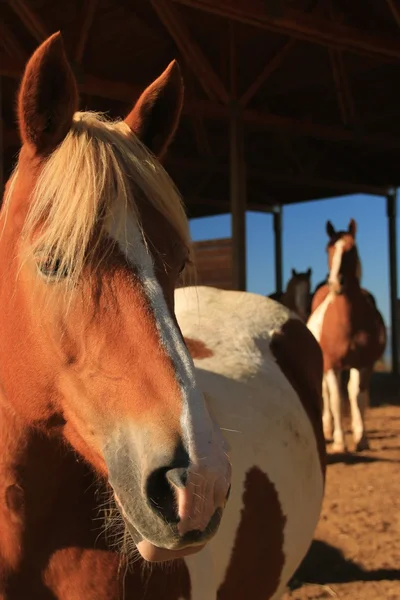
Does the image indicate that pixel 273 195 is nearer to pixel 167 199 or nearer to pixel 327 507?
pixel 327 507

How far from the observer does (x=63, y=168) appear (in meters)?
1.29

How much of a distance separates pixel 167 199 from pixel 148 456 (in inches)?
24.3

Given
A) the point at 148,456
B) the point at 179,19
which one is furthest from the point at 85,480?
the point at 179,19

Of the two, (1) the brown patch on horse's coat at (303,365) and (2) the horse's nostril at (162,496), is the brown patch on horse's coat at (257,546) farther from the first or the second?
(2) the horse's nostril at (162,496)

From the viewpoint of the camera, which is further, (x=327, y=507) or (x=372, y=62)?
(x=372, y=62)

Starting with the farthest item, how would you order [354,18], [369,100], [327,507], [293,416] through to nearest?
[369,100], [354,18], [327,507], [293,416]

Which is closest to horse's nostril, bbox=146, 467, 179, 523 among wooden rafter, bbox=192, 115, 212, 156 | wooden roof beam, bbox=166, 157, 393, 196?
wooden rafter, bbox=192, 115, 212, 156

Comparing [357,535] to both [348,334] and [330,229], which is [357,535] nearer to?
[348,334]

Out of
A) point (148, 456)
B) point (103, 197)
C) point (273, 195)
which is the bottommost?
point (148, 456)

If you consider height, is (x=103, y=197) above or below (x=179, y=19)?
below

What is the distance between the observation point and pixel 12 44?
682cm

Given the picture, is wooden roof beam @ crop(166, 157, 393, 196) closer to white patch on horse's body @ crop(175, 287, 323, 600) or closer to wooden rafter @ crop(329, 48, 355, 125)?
wooden rafter @ crop(329, 48, 355, 125)

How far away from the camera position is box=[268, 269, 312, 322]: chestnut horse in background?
9562mm

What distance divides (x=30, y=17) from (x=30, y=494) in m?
5.63
